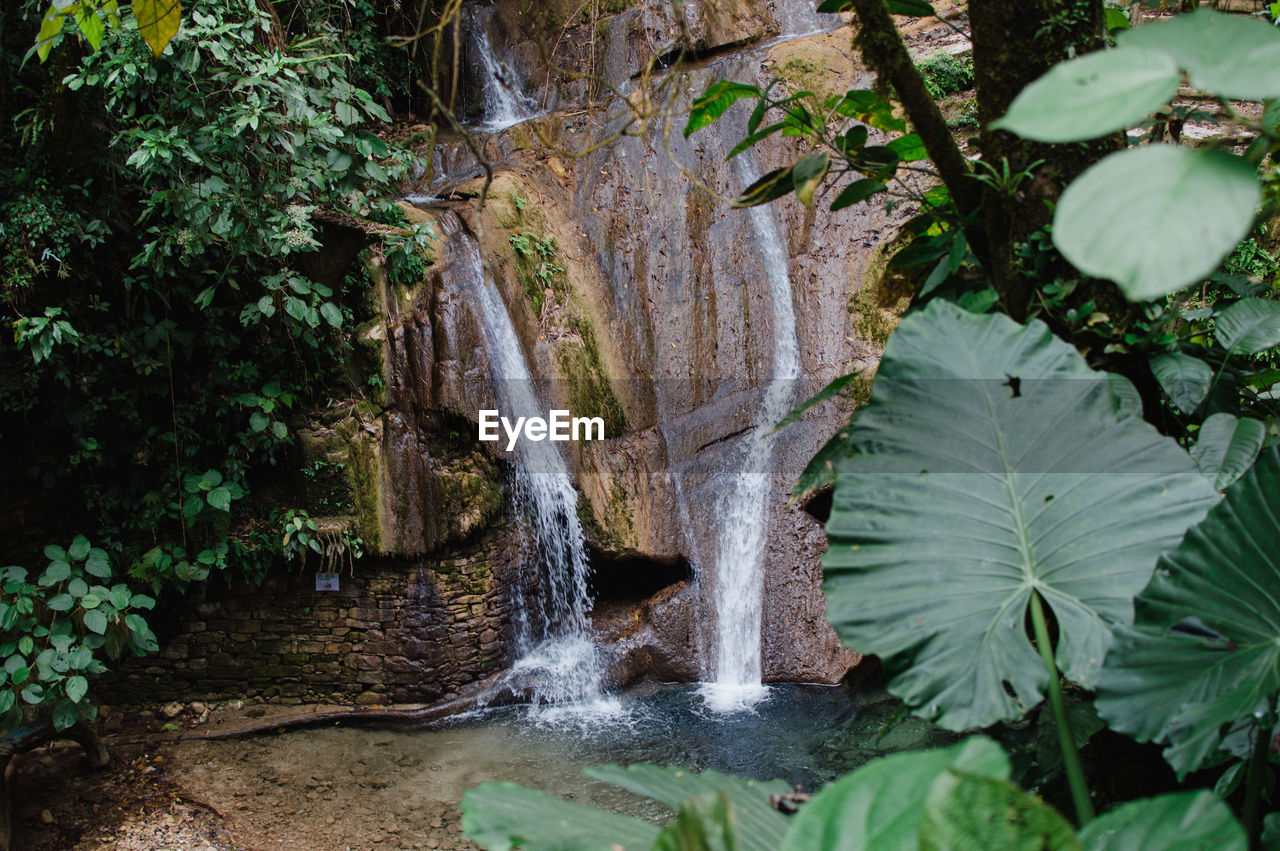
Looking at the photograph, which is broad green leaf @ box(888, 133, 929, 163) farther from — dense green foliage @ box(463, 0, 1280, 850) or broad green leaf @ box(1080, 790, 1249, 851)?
broad green leaf @ box(1080, 790, 1249, 851)

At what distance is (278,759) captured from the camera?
412cm

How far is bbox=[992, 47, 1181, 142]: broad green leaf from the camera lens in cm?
51

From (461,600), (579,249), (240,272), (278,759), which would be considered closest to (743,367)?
Answer: (579,249)

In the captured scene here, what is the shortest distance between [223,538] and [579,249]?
320 cm

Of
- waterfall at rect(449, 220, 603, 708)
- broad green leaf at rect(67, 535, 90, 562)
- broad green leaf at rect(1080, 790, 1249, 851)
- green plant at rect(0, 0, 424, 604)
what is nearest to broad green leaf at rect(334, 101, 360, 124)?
green plant at rect(0, 0, 424, 604)

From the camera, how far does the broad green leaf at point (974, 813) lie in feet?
1.66

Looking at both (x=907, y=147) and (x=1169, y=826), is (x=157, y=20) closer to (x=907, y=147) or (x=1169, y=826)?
(x=907, y=147)

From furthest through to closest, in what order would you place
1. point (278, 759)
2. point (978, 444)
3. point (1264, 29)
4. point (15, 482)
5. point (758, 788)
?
1. point (15, 482)
2. point (278, 759)
3. point (978, 444)
4. point (758, 788)
5. point (1264, 29)

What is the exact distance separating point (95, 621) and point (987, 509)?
3809 millimetres

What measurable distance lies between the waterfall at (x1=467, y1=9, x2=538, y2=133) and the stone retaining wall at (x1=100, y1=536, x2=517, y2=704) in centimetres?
453

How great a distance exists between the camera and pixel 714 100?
1729 mm

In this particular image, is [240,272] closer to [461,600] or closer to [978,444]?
[461,600]

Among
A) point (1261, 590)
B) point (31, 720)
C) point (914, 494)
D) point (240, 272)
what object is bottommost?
point (31, 720)

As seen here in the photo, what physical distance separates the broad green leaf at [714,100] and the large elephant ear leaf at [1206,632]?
1109 mm
